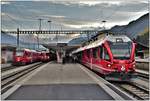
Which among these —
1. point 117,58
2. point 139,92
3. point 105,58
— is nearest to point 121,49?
point 117,58

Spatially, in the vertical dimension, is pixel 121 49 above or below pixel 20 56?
below

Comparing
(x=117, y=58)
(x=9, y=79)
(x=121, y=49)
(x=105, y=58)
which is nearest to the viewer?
(x=117, y=58)

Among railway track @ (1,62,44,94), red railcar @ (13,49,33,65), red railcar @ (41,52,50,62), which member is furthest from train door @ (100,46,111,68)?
red railcar @ (41,52,50,62)

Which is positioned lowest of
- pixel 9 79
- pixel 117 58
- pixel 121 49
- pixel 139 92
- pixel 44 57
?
pixel 139 92

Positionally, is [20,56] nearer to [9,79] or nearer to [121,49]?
[9,79]

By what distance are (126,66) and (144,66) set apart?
2027 cm

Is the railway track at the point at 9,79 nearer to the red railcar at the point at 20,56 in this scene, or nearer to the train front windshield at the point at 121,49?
the train front windshield at the point at 121,49

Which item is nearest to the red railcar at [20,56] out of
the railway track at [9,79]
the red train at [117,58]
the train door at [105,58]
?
the railway track at [9,79]

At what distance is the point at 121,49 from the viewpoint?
22172 millimetres

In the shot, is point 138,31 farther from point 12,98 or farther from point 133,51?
point 12,98

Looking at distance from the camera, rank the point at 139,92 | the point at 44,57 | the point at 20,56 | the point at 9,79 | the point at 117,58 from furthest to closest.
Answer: the point at 44,57 → the point at 20,56 → the point at 9,79 → the point at 117,58 → the point at 139,92

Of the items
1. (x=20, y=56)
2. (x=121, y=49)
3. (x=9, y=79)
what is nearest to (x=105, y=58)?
(x=121, y=49)

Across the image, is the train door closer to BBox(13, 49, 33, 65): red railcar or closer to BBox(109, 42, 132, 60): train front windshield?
BBox(109, 42, 132, 60): train front windshield

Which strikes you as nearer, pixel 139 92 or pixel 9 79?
pixel 139 92
